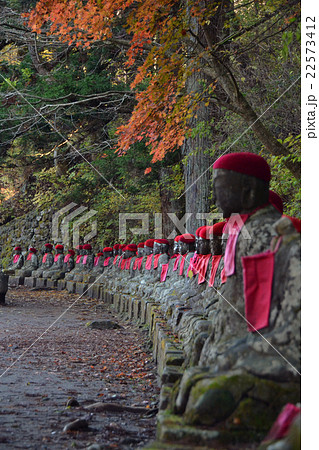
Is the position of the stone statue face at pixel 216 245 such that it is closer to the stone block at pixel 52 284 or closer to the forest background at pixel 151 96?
the forest background at pixel 151 96

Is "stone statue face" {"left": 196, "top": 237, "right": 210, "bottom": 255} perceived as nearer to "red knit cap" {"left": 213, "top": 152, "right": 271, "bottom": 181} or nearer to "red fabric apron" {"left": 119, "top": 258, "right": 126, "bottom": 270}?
"red knit cap" {"left": 213, "top": 152, "right": 271, "bottom": 181}

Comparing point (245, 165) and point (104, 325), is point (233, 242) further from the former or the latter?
point (104, 325)

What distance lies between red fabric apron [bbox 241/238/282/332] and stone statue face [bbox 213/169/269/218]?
417mm

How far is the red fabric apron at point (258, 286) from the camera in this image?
289 cm

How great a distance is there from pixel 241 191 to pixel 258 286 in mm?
693

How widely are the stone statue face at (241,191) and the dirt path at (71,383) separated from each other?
76.4 inches

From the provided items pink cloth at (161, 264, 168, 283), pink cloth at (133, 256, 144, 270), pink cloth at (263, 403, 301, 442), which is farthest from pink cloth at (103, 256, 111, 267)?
pink cloth at (263, 403, 301, 442)

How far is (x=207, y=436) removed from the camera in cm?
254

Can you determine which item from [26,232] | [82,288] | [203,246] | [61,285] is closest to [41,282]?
[61,285]

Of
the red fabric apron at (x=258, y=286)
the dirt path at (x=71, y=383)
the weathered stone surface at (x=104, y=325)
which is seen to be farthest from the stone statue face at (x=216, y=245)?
the weathered stone surface at (x=104, y=325)

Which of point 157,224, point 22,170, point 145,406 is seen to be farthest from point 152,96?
point 22,170

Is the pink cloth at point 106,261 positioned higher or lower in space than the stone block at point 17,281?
higher

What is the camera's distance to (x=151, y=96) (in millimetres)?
9008

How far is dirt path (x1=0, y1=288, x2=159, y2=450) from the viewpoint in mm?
4031
